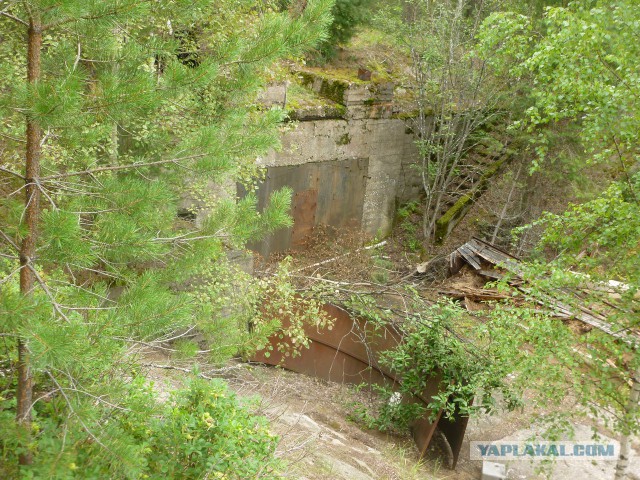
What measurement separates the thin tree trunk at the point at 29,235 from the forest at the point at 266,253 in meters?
0.02

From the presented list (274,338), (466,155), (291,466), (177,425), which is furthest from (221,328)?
(466,155)

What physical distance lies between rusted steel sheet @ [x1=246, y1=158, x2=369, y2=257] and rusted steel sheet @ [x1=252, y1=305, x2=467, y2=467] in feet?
10.3

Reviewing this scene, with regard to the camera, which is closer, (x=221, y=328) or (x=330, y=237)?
(x=221, y=328)

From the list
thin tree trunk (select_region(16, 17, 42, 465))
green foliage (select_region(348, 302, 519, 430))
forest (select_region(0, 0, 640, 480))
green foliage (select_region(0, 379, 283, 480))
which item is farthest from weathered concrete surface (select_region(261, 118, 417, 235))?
thin tree trunk (select_region(16, 17, 42, 465))

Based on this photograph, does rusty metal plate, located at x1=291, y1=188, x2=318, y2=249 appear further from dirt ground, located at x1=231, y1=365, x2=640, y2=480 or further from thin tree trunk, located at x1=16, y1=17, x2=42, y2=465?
thin tree trunk, located at x1=16, y1=17, x2=42, y2=465

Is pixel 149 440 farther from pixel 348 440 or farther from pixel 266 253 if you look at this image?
pixel 266 253

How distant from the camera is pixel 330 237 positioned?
46.9ft

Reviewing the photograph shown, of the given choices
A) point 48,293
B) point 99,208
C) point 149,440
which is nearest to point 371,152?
point 99,208

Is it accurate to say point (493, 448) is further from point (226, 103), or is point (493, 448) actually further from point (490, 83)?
point (490, 83)

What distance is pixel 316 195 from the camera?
542 inches

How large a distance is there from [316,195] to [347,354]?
16.4 ft

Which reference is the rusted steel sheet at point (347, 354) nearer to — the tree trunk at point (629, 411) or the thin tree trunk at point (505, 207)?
the tree trunk at point (629, 411)

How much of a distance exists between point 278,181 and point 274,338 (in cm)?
392

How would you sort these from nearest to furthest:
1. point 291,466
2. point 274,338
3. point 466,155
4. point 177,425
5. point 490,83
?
point 177,425 < point 291,466 < point 274,338 < point 490,83 < point 466,155
